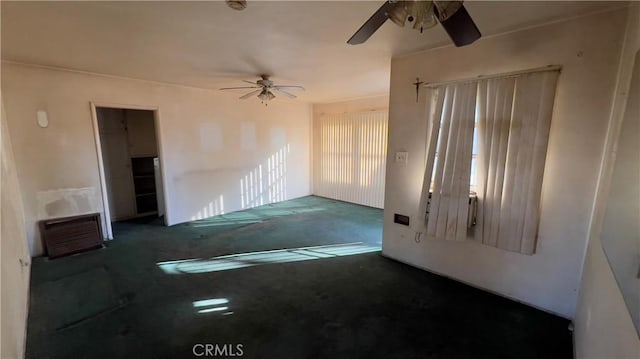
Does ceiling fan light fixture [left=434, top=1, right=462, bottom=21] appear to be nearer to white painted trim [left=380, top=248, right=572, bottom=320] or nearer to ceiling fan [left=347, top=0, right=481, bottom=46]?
ceiling fan [left=347, top=0, right=481, bottom=46]

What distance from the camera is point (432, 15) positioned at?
1455 mm

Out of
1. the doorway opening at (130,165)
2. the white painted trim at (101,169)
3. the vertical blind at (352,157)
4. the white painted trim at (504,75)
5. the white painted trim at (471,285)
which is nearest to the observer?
the white painted trim at (504,75)

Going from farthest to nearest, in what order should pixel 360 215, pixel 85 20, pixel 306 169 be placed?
1. pixel 306 169
2. pixel 360 215
3. pixel 85 20

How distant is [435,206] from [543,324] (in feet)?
4.12

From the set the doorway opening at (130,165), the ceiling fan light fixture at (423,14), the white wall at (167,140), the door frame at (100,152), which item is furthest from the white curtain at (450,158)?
the doorway opening at (130,165)

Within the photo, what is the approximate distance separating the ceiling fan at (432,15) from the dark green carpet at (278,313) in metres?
2.12

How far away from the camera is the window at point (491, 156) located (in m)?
2.26

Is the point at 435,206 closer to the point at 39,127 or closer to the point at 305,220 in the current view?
the point at 305,220

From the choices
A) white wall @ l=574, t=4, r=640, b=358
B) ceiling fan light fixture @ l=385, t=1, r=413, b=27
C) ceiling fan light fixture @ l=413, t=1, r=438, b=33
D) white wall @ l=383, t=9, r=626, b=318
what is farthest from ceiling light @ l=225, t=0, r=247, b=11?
white wall @ l=574, t=4, r=640, b=358

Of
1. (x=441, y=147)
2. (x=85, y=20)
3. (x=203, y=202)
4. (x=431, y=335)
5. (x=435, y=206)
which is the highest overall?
(x=85, y=20)

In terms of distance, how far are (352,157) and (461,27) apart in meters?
4.73

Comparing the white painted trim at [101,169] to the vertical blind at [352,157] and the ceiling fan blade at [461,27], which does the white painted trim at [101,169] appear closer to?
the vertical blind at [352,157]

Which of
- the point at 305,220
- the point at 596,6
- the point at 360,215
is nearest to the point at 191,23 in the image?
the point at 596,6

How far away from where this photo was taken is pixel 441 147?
2.76m
